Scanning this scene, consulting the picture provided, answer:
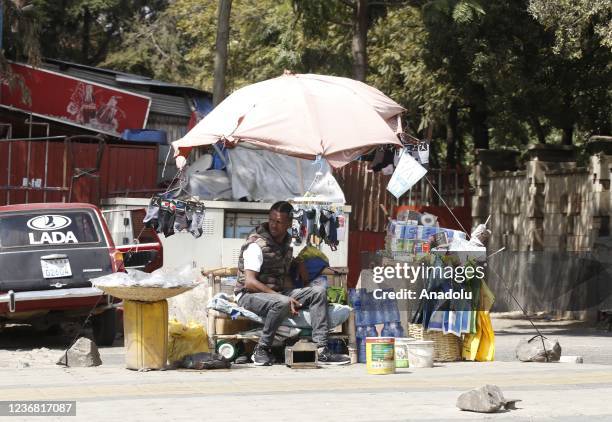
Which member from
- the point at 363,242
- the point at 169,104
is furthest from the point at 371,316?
the point at 169,104

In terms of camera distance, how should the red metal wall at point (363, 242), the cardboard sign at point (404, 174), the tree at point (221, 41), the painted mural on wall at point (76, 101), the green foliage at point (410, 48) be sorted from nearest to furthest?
1. the cardboard sign at point (404, 174)
2. the green foliage at point (410, 48)
3. the tree at point (221, 41)
4. the red metal wall at point (363, 242)
5. the painted mural on wall at point (76, 101)

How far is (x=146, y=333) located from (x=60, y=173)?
1059 cm

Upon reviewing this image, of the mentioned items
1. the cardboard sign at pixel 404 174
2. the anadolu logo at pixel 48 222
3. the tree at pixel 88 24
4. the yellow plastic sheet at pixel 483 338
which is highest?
the tree at pixel 88 24

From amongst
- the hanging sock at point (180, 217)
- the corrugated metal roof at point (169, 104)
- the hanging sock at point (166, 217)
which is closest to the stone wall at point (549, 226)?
the hanging sock at point (180, 217)

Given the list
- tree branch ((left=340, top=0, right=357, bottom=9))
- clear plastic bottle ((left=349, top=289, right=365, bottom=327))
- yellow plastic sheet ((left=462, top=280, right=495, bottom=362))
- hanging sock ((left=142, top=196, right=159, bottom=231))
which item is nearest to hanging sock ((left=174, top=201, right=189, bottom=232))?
hanging sock ((left=142, top=196, right=159, bottom=231))

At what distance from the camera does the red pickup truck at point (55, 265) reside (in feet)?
44.9

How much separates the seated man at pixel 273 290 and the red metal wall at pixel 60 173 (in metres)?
9.50

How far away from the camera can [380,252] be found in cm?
1352

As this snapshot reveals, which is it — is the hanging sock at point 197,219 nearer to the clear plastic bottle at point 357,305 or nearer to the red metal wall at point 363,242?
the clear plastic bottle at point 357,305

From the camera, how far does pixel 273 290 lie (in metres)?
11.9

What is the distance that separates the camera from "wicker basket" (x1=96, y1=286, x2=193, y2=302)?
432 inches

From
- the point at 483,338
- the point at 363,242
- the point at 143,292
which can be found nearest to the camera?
the point at 143,292

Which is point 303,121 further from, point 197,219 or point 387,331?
point 387,331

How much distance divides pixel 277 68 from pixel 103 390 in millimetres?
17921
